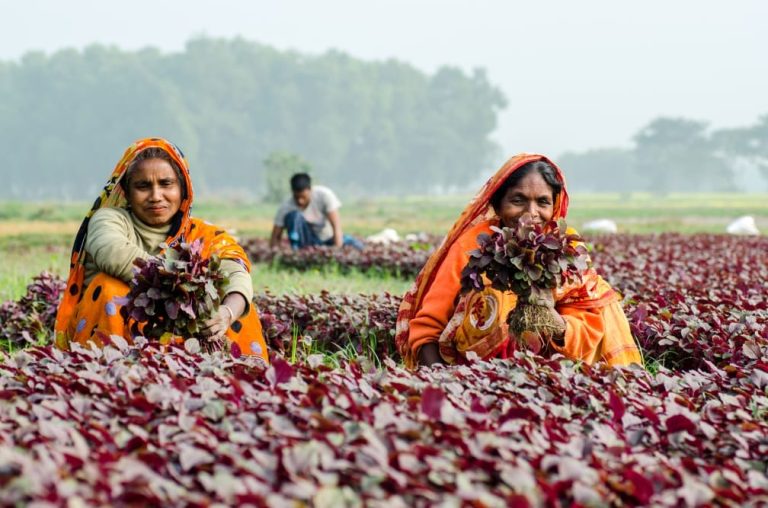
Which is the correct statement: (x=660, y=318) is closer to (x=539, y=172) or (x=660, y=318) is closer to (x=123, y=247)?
(x=539, y=172)

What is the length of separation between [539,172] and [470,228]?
37cm

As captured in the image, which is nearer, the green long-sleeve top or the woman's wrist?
the woman's wrist

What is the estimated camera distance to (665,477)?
1.83 meters

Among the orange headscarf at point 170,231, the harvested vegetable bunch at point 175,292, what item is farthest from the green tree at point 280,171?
the harvested vegetable bunch at point 175,292

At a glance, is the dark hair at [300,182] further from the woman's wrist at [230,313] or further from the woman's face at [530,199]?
the woman's face at [530,199]

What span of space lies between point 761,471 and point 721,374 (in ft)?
3.29

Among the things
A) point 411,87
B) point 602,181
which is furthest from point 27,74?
point 602,181

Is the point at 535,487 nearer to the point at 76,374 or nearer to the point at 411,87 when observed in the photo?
the point at 76,374

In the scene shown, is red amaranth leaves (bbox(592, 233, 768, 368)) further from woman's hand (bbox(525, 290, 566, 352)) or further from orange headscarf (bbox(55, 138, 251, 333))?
orange headscarf (bbox(55, 138, 251, 333))

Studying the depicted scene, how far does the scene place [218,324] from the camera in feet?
11.4

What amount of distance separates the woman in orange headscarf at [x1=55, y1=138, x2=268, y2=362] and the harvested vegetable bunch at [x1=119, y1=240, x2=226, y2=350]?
29 cm

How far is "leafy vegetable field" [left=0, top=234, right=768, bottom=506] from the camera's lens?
165cm

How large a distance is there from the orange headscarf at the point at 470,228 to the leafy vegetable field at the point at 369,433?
0.54m

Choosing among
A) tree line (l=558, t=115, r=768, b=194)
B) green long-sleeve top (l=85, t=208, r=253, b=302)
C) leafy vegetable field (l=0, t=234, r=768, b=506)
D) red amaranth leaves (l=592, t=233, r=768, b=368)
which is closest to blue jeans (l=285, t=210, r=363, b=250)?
red amaranth leaves (l=592, t=233, r=768, b=368)
